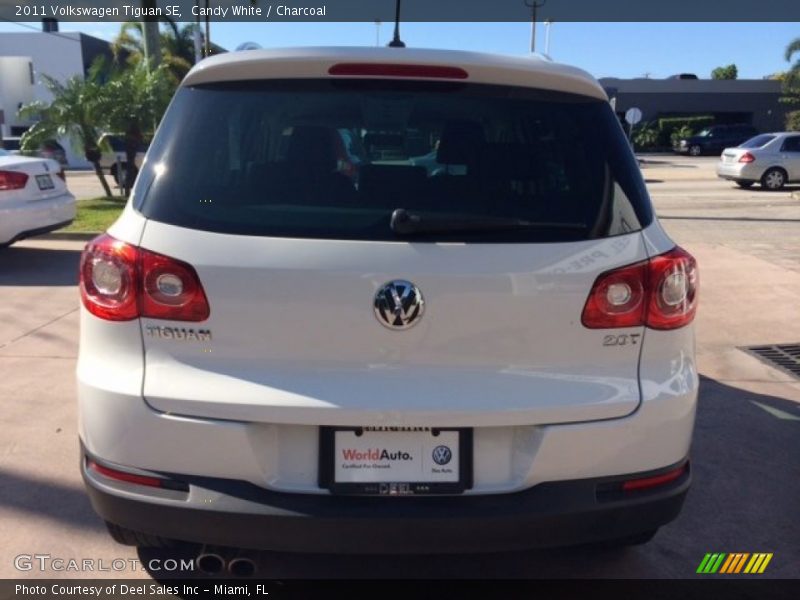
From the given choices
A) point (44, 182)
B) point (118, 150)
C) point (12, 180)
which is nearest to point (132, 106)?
point (118, 150)

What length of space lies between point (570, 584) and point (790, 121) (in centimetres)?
4646

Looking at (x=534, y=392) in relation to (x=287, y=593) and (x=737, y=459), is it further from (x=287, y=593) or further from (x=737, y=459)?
(x=737, y=459)

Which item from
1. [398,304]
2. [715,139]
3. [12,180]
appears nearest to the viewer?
[398,304]

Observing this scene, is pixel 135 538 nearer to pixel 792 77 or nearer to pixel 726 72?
pixel 792 77

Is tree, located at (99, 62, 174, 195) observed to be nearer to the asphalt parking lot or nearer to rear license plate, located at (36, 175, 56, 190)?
rear license plate, located at (36, 175, 56, 190)

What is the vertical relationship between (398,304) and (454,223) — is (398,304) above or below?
below

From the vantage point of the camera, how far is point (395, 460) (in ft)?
7.62

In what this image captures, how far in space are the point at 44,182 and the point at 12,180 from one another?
540mm

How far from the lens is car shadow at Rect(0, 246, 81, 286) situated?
8.10 metres

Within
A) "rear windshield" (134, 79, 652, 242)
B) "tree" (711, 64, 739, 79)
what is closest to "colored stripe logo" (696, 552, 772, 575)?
"rear windshield" (134, 79, 652, 242)

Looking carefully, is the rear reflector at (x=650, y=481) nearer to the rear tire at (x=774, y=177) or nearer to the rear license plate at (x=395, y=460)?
the rear license plate at (x=395, y=460)

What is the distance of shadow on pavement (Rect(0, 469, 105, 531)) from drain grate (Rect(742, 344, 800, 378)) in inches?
182

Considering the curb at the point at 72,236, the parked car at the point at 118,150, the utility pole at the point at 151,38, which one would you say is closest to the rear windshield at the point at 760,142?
the parked car at the point at 118,150

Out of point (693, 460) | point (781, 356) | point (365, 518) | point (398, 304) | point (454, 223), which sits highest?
point (454, 223)
